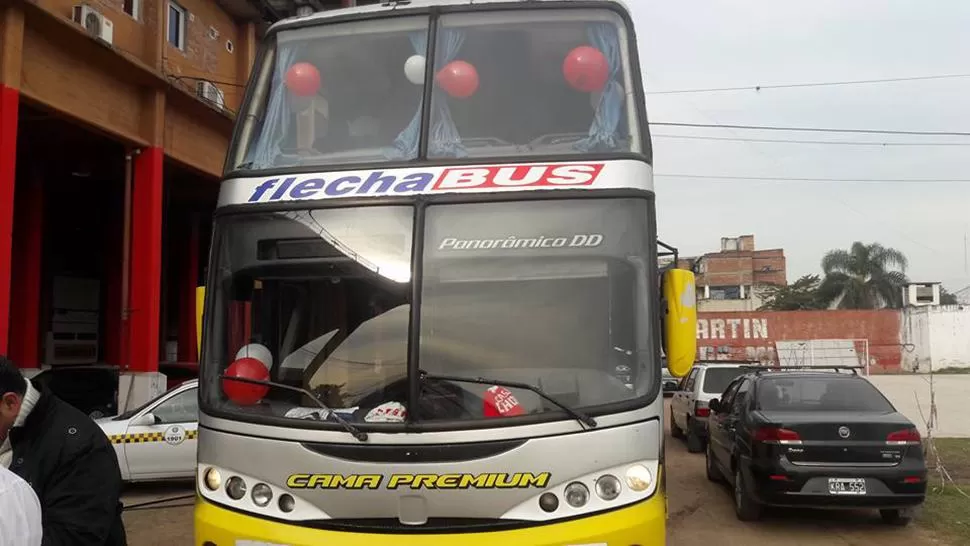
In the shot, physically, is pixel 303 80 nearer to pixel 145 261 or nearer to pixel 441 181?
pixel 441 181

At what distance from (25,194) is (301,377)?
1848cm

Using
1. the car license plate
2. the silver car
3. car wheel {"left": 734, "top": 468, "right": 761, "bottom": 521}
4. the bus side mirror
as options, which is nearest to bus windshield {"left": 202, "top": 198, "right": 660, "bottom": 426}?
the bus side mirror

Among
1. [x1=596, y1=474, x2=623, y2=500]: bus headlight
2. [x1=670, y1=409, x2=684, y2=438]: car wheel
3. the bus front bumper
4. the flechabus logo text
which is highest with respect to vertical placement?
the flechabus logo text

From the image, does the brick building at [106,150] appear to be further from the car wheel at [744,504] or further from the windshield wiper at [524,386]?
the car wheel at [744,504]

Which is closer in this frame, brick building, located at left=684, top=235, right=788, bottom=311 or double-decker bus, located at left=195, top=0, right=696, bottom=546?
double-decker bus, located at left=195, top=0, right=696, bottom=546

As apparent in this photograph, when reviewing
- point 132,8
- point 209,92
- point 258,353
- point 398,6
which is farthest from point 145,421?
point 209,92

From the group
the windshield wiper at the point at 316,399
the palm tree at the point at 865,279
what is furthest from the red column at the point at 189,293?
the palm tree at the point at 865,279

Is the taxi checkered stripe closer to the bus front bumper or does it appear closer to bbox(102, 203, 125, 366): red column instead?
the bus front bumper

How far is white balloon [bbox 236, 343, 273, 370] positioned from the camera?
4527 mm

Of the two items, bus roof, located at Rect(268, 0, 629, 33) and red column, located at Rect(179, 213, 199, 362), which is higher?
bus roof, located at Rect(268, 0, 629, 33)

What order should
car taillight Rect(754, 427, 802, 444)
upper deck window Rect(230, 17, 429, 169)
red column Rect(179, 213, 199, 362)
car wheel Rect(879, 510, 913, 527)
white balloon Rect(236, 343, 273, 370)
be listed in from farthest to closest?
red column Rect(179, 213, 199, 362) → car wheel Rect(879, 510, 913, 527) → car taillight Rect(754, 427, 802, 444) → upper deck window Rect(230, 17, 429, 169) → white balloon Rect(236, 343, 273, 370)

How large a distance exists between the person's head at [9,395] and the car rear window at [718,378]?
42.5ft

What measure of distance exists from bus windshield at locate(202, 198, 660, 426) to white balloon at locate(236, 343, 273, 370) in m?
0.06

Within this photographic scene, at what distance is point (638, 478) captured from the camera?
4.02m
